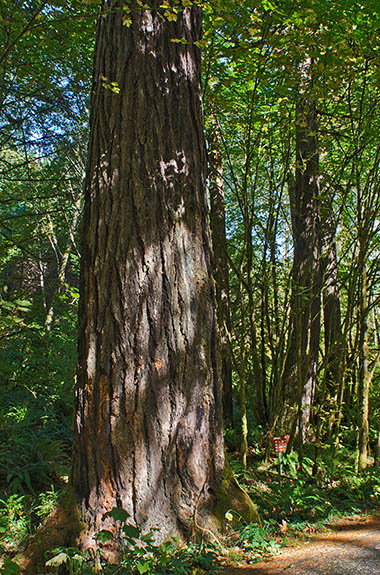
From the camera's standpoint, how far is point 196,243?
295cm

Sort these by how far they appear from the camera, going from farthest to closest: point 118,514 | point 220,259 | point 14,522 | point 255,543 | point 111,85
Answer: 1. point 220,259
2. point 14,522
3. point 111,85
4. point 255,543
5. point 118,514

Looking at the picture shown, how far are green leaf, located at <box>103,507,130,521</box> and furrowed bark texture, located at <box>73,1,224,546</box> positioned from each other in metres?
0.18

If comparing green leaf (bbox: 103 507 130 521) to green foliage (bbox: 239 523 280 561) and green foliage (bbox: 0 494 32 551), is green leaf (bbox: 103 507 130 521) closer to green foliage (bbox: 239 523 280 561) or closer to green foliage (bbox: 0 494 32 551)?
green foliage (bbox: 239 523 280 561)

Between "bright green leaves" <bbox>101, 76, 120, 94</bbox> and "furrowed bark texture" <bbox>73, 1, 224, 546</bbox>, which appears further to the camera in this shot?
"bright green leaves" <bbox>101, 76, 120, 94</bbox>

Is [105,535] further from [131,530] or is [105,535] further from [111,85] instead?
[111,85]

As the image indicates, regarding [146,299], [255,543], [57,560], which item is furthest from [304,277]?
[57,560]

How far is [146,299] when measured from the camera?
107 inches

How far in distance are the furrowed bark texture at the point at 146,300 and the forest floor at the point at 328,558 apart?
0.47 meters

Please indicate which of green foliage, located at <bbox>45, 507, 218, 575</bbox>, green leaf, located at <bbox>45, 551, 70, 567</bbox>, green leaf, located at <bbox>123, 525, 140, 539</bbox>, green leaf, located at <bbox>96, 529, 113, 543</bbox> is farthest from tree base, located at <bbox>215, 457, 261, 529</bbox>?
green leaf, located at <bbox>45, 551, 70, 567</bbox>

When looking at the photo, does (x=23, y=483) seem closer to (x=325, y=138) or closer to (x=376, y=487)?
(x=376, y=487)

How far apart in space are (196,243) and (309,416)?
4.36 metres

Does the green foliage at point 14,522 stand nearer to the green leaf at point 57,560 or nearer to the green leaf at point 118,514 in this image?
the green leaf at point 57,560

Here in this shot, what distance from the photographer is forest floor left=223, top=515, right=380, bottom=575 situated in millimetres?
2230

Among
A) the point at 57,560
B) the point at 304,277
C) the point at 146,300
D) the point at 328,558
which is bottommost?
the point at 328,558
